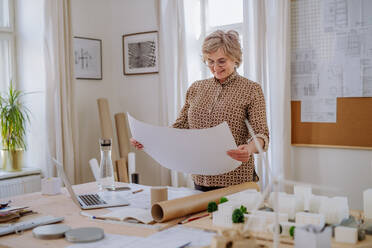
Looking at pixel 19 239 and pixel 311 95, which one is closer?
pixel 19 239

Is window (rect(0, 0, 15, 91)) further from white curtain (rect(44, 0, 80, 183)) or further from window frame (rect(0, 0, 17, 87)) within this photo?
white curtain (rect(44, 0, 80, 183))

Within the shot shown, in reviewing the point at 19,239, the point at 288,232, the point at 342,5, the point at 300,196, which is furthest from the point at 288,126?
the point at 19,239

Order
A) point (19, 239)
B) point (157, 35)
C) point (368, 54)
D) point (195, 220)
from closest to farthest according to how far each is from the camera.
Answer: point (19, 239)
point (195, 220)
point (368, 54)
point (157, 35)

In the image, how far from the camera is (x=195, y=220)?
64.5 inches

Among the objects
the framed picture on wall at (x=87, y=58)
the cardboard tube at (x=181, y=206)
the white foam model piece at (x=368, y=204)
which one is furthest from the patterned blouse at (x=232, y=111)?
the framed picture on wall at (x=87, y=58)

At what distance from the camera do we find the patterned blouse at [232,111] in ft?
7.03

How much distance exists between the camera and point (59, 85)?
3.84 m

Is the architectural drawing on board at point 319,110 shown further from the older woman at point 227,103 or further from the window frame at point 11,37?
the window frame at point 11,37

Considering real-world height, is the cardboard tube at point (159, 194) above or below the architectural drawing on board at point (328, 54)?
below

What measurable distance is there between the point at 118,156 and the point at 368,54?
265cm

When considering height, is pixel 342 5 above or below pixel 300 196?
above

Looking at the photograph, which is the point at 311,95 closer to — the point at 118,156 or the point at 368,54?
the point at 368,54

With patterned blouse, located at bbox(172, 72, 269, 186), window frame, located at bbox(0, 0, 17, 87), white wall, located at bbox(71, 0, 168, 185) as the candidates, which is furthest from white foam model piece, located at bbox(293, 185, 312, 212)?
window frame, located at bbox(0, 0, 17, 87)

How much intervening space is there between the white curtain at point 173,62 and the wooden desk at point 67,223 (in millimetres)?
1864
